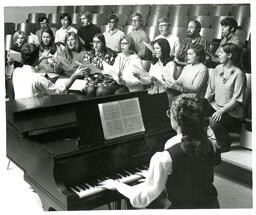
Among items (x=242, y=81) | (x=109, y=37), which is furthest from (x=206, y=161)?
(x=109, y=37)

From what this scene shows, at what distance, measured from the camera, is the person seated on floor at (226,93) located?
223 centimetres

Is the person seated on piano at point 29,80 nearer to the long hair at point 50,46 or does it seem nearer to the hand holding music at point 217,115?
the long hair at point 50,46

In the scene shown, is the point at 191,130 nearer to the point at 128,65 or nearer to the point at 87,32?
the point at 128,65

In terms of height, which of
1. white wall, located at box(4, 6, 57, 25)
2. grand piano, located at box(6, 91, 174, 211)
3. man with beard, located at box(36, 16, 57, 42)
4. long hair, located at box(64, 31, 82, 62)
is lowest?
grand piano, located at box(6, 91, 174, 211)

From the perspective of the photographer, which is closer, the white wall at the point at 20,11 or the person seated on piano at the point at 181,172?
the person seated on piano at the point at 181,172

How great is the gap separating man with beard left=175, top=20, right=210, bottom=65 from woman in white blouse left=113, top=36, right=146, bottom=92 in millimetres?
299

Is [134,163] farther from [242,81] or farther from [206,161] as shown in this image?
[242,81]

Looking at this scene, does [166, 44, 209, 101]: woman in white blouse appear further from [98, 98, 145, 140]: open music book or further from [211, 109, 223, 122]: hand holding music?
[98, 98, 145, 140]: open music book

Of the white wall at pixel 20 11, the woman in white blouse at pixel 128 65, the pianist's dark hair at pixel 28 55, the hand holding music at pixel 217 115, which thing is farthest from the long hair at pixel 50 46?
the hand holding music at pixel 217 115

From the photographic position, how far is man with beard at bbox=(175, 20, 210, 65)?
229cm

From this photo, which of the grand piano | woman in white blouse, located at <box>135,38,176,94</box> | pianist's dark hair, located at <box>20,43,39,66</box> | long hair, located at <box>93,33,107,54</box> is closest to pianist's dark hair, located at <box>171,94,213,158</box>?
the grand piano

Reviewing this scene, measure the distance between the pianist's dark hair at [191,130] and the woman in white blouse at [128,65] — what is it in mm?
484

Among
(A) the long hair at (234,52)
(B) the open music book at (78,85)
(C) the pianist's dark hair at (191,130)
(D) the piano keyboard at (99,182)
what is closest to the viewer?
(D) the piano keyboard at (99,182)

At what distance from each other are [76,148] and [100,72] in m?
0.84
